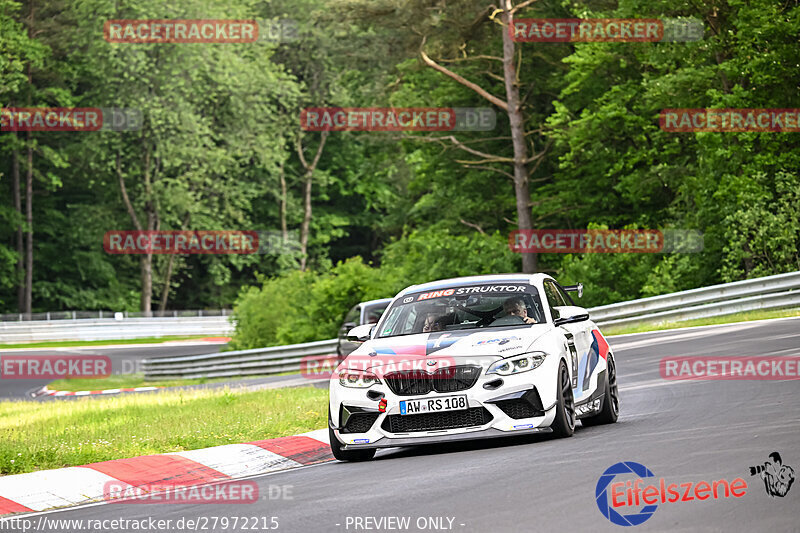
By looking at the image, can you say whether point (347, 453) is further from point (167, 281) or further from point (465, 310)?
point (167, 281)

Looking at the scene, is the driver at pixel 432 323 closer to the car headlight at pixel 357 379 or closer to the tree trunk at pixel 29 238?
the car headlight at pixel 357 379

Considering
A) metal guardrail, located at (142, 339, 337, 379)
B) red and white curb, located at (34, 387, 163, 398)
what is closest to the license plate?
metal guardrail, located at (142, 339, 337, 379)

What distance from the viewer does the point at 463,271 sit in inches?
1469

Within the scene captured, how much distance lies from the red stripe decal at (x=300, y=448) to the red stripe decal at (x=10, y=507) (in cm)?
289

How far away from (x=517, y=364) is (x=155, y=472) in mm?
3336

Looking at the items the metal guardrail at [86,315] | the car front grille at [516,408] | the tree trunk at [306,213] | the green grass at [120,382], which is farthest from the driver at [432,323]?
the tree trunk at [306,213]

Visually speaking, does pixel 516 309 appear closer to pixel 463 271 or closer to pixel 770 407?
pixel 770 407

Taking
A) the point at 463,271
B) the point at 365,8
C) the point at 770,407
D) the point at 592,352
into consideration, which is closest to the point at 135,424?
the point at 592,352

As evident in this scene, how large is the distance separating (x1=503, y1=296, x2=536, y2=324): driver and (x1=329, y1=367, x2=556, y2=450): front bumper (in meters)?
1.09

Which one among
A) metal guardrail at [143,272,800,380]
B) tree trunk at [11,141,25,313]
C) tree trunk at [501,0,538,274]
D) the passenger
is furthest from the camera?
tree trunk at [11,141,25,313]

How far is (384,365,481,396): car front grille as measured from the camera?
34.8ft

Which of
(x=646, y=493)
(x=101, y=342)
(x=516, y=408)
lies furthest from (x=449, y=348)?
(x=101, y=342)

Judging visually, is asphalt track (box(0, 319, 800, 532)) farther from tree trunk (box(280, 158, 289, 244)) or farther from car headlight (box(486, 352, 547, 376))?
tree trunk (box(280, 158, 289, 244))

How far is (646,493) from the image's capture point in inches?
314
